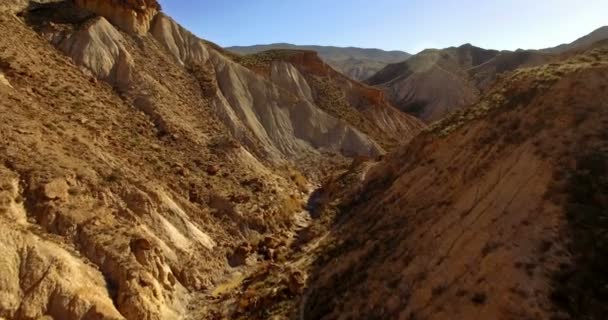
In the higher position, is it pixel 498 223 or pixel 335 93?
pixel 498 223

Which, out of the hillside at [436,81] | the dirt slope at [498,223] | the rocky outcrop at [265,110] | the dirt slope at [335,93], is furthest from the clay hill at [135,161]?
the hillside at [436,81]

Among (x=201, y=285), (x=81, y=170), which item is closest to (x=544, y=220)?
(x=201, y=285)

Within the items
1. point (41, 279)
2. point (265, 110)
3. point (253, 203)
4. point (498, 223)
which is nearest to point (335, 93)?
point (265, 110)

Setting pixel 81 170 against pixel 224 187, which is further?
pixel 224 187

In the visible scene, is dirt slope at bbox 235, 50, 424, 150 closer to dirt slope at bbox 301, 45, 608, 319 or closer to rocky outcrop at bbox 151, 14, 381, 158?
rocky outcrop at bbox 151, 14, 381, 158

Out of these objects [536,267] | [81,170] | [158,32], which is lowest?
[536,267]

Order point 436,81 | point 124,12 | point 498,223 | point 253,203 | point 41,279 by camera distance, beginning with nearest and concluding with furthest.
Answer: point 498,223
point 41,279
point 253,203
point 124,12
point 436,81

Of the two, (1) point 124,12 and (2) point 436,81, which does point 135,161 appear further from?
(2) point 436,81

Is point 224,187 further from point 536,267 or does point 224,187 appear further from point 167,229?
point 536,267

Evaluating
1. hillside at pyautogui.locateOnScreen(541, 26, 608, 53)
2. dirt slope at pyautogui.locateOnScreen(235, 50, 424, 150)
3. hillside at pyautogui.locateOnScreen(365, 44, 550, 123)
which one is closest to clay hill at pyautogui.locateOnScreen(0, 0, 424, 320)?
dirt slope at pyautogui.locateOnScreen(235, 50, 424, 150)
